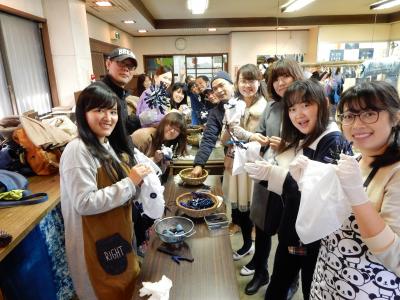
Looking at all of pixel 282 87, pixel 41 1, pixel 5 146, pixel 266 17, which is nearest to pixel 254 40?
pixel 266 17

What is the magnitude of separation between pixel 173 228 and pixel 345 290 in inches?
31.2

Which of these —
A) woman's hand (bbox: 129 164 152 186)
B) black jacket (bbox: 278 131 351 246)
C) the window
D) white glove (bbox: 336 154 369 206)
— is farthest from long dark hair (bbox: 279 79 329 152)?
the window

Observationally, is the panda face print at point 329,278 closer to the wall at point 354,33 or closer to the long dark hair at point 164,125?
the long dark hair at point 164,125

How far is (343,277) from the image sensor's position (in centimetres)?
96

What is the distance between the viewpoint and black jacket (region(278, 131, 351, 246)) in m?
1.18

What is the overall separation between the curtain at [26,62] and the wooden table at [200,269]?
8.06 feet

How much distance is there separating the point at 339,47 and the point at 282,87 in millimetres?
6127

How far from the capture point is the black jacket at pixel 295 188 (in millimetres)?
1182

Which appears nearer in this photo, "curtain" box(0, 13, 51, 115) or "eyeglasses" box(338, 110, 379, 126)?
"eyeglasses" box(338, 110, 379, 126)

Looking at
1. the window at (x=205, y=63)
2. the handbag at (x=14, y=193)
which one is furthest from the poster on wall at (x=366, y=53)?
the handbag at (x=14, y=193)

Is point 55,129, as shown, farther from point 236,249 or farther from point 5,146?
point 236,249

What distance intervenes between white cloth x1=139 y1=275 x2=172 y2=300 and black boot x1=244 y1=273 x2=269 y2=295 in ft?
3.98

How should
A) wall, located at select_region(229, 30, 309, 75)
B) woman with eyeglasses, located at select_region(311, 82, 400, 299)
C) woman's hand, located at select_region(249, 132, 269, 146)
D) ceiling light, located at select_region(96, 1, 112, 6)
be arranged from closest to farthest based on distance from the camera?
woman with eyeglasses, located at select_region(311, 82, 400, 299)
woman's hand, located at select_region(249, 132, 269, 146)
ceiling light, located at select_region(96, 1, 112, 6)
wall, located at select_region(229, 30, 309, 75)

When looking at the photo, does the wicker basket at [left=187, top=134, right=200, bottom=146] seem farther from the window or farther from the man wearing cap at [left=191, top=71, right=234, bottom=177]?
the window
